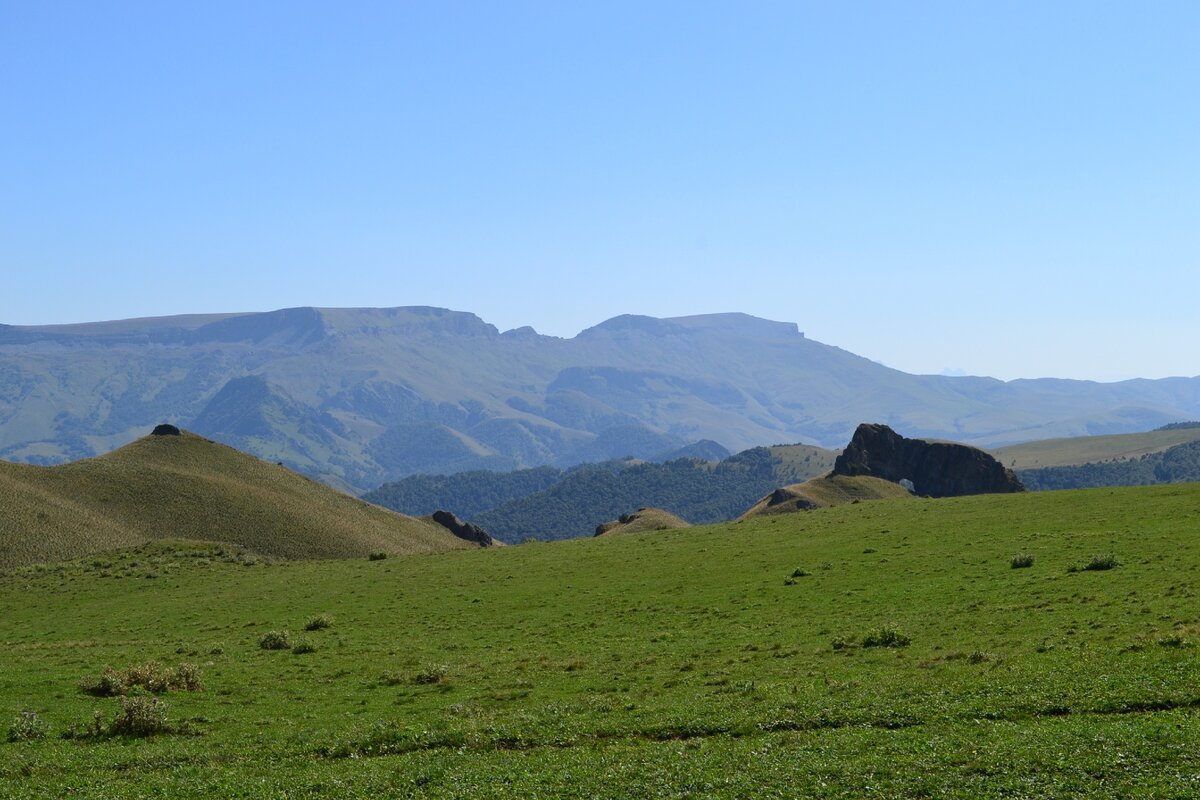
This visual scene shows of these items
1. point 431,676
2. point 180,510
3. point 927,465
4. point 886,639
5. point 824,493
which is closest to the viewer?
point 431,676

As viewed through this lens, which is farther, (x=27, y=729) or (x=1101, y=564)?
(x=1101, y=564)

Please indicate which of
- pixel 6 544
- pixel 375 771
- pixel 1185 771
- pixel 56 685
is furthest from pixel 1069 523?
pixel 6 544

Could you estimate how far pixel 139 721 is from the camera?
28.0 meters

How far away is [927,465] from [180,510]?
119 meters

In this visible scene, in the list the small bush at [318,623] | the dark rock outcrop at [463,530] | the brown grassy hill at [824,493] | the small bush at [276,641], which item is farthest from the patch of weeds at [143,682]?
the dark rock outcrop at [463,530]

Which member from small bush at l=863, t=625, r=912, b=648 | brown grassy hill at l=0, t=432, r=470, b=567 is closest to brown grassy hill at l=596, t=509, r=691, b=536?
brown grassy hill at l=0, t=432, r=470, b=567

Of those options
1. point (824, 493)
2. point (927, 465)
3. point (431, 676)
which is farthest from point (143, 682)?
point (927, 465)

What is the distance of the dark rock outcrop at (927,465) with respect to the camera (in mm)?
159625

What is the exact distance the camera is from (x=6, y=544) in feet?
299

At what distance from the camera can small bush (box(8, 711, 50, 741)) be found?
89.5 feet

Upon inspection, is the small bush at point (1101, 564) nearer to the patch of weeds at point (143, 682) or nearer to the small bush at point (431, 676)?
the small bush at point (431, 676)

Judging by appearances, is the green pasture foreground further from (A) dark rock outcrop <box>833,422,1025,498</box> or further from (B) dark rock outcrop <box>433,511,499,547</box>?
(A) dark rock outcrop <box>833,422,1025,498</box>

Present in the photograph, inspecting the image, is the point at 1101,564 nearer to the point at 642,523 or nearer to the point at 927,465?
the point at 642,523

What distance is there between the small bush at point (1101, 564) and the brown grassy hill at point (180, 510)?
79.5 m
